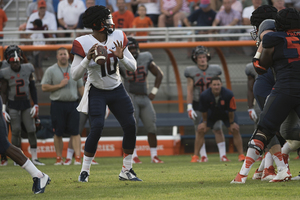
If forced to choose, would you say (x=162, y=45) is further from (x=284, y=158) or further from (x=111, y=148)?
(x=284, y=158)

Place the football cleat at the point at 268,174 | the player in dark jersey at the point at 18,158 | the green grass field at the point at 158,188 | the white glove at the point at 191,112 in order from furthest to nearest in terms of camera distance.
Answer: the white glove at the point at 191,112
the football cleat at the point at 268,174
the player in dark jersey at the point at 18,158
the green grass field at the point at 158,188

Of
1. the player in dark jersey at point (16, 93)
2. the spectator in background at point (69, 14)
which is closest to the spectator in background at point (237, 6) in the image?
the spectator in background at point (69, 14)

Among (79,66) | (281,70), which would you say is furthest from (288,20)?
(79,66)

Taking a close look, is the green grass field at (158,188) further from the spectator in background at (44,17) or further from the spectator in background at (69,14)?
the spectator in background at (69,14)

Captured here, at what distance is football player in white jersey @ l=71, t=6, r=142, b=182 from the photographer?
5.05 meters

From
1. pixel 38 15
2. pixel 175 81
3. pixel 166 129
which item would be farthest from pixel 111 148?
pixel 38 15

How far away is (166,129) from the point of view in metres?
10.9

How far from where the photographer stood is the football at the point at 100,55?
4738mm

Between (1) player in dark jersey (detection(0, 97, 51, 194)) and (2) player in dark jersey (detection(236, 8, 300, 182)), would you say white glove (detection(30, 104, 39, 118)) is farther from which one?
(2) player in dark jersey (detection(236, 8, 300, 182))

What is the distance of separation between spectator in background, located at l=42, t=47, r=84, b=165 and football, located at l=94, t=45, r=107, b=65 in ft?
12.6

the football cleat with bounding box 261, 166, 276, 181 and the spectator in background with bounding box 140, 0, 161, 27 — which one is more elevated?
the spectator in background with bounding box 140, 0, 161, 27

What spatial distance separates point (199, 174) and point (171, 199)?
208cm

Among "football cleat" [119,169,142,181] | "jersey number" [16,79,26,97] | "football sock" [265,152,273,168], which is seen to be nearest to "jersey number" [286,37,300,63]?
"football sock" [265,152,273,168]

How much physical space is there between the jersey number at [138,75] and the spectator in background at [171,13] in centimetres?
426
